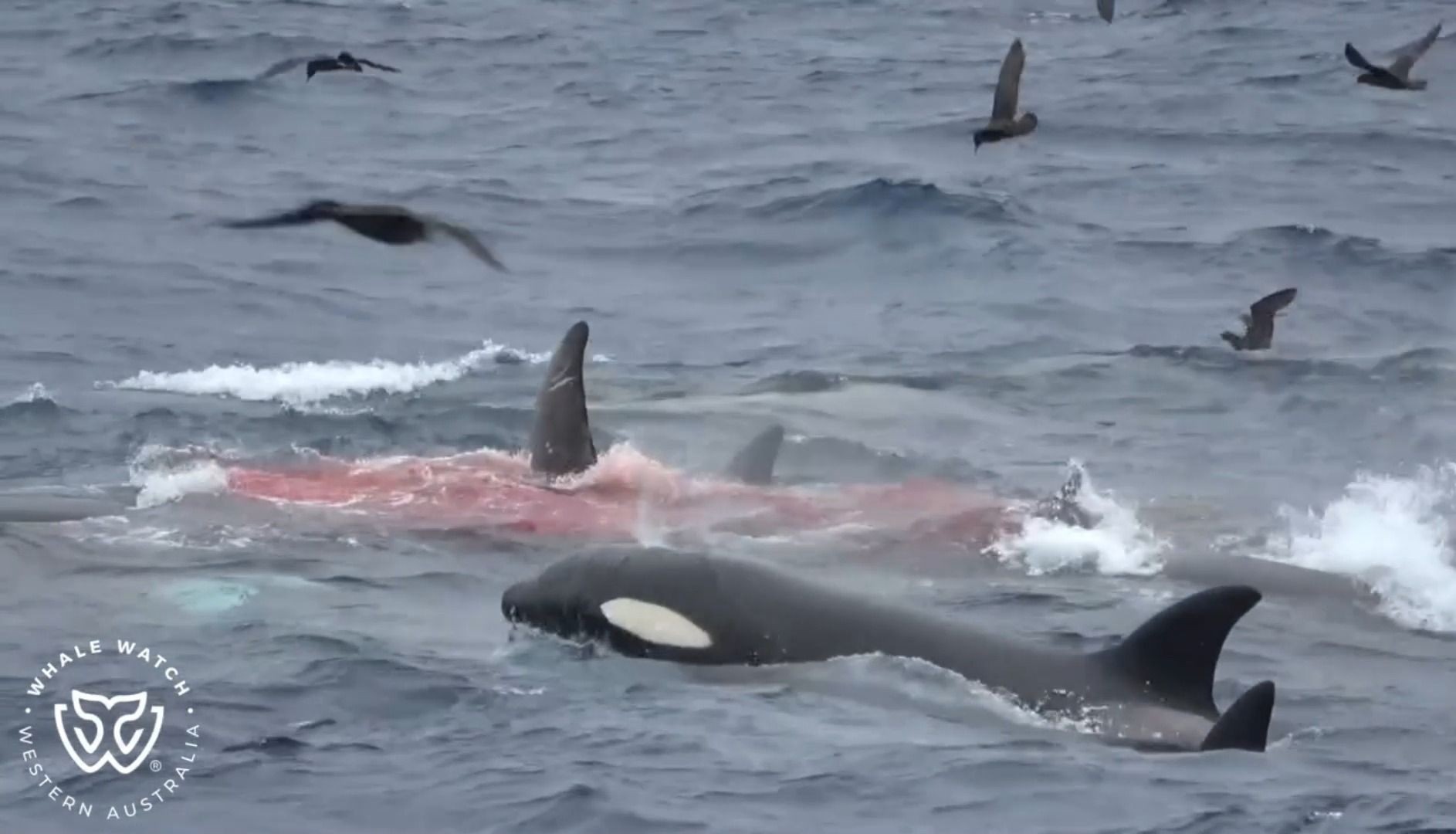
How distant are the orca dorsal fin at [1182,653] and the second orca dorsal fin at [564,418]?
590cm

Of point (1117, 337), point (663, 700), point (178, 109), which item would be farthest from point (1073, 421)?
point (178, 109)

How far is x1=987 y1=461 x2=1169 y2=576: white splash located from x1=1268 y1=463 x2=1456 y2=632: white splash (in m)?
0.91

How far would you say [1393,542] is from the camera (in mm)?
16141

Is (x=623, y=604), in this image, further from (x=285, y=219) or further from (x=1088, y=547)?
(x=1088, y=547)

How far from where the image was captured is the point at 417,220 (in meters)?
14.3

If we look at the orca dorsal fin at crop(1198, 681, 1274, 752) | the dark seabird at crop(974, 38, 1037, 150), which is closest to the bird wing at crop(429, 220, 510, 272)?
the orca dorsal fin at crop(1198, 681, 1274, 752)

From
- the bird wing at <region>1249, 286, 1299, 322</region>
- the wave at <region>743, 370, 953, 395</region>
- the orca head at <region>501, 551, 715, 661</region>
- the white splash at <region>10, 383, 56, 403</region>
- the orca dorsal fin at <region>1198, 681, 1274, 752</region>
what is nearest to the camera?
the orca dorsal fin at <region>1198, 681, 1274, 752</region>

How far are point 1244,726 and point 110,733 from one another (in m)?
5.01

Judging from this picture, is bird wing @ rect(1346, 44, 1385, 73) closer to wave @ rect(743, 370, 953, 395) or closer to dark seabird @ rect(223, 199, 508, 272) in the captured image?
wave @ rect(743, 370, 953, 395)

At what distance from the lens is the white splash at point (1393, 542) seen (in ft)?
48.9

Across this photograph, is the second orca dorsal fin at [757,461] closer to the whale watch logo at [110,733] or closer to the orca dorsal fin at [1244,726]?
the whale watch logo at [110,733]

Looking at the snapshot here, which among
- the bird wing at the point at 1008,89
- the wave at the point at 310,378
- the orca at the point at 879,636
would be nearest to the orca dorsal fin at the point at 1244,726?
the orca at the point at 879,636

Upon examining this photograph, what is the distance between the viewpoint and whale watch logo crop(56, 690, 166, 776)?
35.6ft

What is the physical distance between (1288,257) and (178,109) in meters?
16.6
